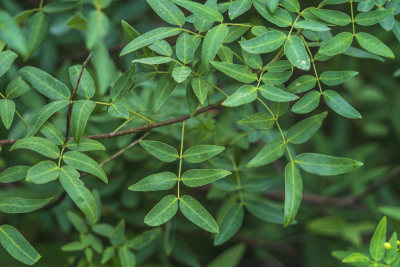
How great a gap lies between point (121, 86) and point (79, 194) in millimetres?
302

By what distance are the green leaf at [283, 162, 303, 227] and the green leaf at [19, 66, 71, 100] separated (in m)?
0.59

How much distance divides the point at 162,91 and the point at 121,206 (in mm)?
918

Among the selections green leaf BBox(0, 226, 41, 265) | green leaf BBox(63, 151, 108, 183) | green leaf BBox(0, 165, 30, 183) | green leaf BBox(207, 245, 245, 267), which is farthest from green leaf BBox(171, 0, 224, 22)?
green leaf BBox(207, 245, 245, 267)

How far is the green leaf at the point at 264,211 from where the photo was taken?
4.84 ft

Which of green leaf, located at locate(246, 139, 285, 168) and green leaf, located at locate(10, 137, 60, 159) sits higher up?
green leaf, located at locate(10, 137, 60, 159)

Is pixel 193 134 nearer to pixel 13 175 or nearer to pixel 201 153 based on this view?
pixel 201 153

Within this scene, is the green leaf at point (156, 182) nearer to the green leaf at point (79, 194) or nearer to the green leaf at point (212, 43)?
the green leaf at point (79, 194)

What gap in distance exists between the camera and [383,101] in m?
2.65

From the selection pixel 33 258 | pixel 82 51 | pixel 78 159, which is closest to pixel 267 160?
pixel 78 159

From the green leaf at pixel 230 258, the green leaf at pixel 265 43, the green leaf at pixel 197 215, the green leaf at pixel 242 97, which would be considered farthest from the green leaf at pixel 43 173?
the green leaf at pixel 230 258

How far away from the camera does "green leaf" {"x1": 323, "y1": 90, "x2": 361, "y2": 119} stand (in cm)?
117

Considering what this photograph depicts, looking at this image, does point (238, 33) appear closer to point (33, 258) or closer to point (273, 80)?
point (273, 80)

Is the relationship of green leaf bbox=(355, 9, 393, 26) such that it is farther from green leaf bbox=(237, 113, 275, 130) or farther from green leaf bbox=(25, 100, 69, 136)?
green leaf bbox=(25, 100, 69, 136)

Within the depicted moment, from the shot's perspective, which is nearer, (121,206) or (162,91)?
(162,91)
